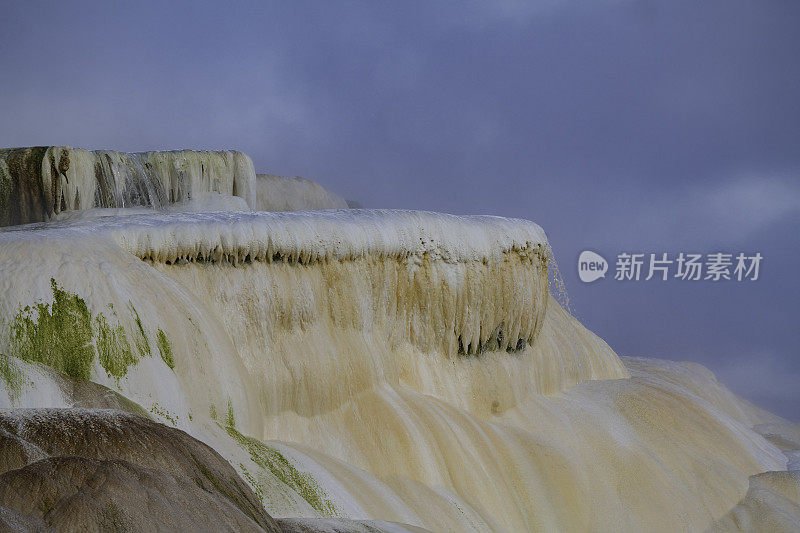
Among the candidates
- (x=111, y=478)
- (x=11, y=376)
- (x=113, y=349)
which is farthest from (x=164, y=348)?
(x=111, y=478)

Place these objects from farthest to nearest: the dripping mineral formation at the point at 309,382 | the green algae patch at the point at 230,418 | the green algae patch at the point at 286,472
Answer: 1. the green algae patch at the point at 230,418
2. the green algae patch at the point at 286,472
3. the dripping mineral formation at the point at 309,382

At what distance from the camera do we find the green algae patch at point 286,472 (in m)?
5.69

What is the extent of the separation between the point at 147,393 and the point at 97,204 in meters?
6.25

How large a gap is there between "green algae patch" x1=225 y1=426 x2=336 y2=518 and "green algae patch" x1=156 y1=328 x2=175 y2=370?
1.74ft

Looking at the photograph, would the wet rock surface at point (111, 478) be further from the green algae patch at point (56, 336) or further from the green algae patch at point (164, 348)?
the green algae patch at point (164, 348)

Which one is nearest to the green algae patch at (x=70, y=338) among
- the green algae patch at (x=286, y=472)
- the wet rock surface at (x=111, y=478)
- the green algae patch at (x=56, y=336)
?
the green algae patch at (x=56, y=336)

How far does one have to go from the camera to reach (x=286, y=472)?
583 cm

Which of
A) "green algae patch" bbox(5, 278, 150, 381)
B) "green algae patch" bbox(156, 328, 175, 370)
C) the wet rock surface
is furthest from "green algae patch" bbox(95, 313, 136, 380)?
the wet rock surface

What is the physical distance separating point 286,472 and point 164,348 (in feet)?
3.49

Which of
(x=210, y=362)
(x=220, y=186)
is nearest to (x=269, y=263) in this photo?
(x=210, y=362)

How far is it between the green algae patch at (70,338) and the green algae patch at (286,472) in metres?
0.83

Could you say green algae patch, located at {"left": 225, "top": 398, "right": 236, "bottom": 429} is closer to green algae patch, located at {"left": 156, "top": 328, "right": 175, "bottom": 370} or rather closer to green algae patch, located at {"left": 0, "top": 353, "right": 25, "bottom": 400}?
green algae patch, located at {"left": 156, "top": 328, "right": 175, "bottom": 370}

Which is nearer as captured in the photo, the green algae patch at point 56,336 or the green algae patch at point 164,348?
the green algae patch at point 56,336

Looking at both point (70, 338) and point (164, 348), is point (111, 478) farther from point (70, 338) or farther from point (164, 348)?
point (164, 348)
